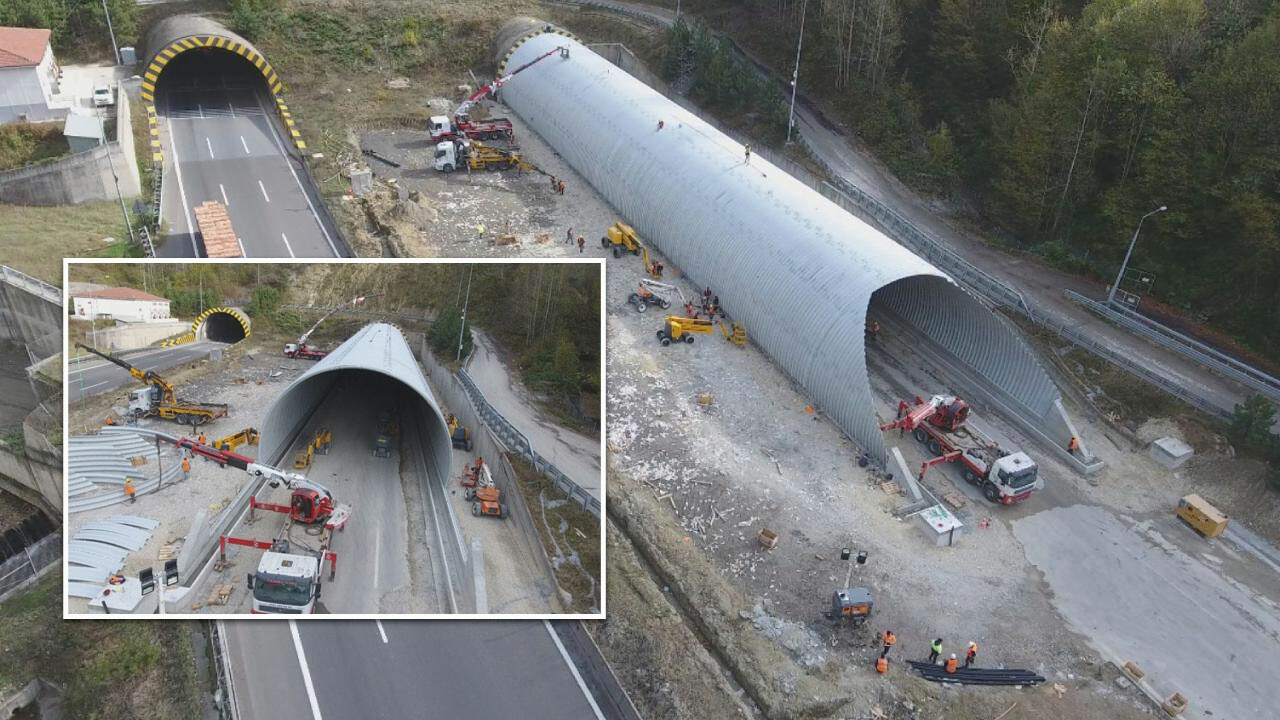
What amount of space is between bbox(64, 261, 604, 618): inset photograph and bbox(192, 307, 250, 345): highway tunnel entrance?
105 millimetres

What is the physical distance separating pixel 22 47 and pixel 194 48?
717 cm

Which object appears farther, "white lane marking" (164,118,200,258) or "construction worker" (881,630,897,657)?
"white lane marking" (164,118,200,258)

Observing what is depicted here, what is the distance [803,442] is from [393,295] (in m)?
12.6

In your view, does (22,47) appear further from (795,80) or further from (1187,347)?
(1187,347)

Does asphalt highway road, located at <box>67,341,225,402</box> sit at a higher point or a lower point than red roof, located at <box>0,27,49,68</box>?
lower

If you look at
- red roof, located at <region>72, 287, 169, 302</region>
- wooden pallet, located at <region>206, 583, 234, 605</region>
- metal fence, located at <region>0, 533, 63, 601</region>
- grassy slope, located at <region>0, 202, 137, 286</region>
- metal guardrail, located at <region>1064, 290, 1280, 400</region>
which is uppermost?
red roof, located at <region>72, 287, 169, 302</region>

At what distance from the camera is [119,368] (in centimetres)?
2531

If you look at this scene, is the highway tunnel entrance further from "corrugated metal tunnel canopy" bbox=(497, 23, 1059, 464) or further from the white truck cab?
"corrugated metal tunnel canopy" bbox=(497, 23, 1059, 464)

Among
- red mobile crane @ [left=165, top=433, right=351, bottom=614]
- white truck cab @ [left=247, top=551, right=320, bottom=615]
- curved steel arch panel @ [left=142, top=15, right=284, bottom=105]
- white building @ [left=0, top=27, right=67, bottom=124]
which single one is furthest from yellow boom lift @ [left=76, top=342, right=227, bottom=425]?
curved steel arch panel @ [left=142, top=15, right=284, bottom=105]

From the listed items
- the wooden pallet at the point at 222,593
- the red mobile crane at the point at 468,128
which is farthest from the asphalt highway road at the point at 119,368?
the red mobile crane at the point at 468,128

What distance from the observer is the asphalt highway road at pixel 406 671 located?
17922mm

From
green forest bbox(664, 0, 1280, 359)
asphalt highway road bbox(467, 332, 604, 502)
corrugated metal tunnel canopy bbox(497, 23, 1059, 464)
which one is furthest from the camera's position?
green forest bbox(664, 0, 1280, 359)

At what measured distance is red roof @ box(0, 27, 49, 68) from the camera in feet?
133

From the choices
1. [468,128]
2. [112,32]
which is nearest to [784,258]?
[468,128]
